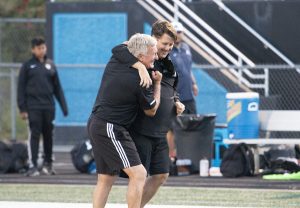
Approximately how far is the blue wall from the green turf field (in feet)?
20.0

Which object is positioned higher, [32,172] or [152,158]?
[152,158]

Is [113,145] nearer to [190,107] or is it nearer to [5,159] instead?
[190,107]

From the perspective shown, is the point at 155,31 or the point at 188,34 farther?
the point at 188,34

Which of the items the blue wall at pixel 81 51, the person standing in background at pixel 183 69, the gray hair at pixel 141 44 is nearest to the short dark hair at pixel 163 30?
the gray hair at pixel 141 44

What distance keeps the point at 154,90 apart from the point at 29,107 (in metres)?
5.84

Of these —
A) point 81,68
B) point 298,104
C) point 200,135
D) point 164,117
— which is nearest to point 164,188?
point 200,135

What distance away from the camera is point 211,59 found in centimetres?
1864

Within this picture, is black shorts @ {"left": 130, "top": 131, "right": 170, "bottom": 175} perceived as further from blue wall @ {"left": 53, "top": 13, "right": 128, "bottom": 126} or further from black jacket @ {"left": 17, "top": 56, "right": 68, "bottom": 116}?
blue wall @ {"left": 53, "top": 13, "right": 128, "bottom": 126}

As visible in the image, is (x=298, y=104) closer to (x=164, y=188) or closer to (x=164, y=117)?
(x=164, y=188)

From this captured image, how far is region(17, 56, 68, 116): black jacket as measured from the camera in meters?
14.5

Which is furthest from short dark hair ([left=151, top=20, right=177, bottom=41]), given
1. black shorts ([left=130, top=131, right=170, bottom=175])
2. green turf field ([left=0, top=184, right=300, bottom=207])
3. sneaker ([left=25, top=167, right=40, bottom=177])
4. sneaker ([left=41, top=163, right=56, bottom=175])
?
sneaker ([left=41, top=163, right=56, bottom=175])

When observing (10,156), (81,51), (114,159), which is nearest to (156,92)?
(114,159)

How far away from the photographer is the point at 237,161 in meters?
14.4

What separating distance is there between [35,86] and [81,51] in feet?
16.4
